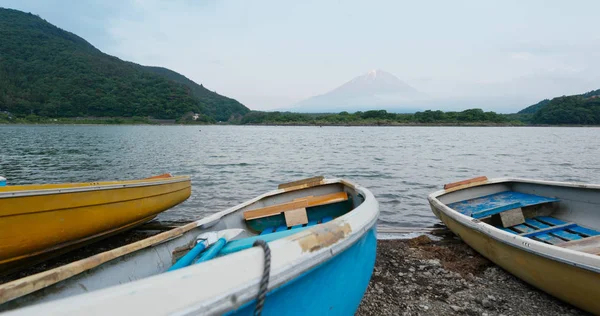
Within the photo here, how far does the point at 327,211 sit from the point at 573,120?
137 meters

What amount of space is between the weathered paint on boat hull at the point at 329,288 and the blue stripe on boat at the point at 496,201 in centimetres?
446

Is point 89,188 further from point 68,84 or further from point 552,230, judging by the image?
point 68,84

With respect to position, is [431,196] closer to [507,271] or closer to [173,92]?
[507,271]

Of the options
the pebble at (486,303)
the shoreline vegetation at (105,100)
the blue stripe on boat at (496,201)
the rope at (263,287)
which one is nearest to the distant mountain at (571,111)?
the shoreline vegetation at (105,100)

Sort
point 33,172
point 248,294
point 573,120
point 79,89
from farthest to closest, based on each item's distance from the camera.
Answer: point 79,89
point 573,120
point 33,172
point 248,294

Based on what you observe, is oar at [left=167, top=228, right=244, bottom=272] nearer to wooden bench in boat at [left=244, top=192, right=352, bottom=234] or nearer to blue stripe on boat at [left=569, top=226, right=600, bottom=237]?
wooden bench in boat at [left=244, top=192, right=352, bottom=234]

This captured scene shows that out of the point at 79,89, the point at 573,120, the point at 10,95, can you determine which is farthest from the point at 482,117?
the point at 10,95

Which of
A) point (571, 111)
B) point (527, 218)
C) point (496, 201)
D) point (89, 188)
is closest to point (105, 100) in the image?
point (89, 188)

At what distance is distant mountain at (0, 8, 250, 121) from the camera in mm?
111125

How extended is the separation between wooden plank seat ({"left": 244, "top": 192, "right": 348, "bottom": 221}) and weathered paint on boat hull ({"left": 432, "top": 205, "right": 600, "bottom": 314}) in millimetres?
2326

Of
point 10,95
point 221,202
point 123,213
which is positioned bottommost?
point 221,202

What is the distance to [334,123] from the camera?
132750 mm

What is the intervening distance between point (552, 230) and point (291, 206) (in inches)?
176

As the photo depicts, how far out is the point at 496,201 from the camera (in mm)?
6738
